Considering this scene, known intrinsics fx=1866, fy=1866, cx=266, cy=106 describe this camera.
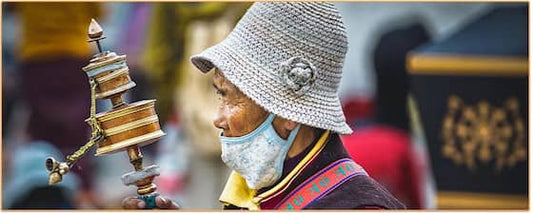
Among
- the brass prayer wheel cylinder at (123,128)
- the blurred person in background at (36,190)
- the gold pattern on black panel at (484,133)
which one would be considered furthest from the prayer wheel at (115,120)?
the gold pattern on black panel at (484,133)

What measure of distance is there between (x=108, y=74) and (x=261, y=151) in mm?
450

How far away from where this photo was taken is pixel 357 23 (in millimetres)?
9742

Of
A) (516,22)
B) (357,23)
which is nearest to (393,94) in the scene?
(357,23)

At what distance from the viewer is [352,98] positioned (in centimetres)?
941

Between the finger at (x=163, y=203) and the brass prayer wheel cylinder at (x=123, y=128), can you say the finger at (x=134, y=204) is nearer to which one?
the finger at (x=163, y=203)

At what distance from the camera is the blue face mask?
461 centimetres

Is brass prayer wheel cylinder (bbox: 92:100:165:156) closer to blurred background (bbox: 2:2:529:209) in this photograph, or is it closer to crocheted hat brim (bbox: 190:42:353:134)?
crocheted hat brim (bbox: 190:42:353:134)

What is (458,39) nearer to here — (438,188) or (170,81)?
(438,188)

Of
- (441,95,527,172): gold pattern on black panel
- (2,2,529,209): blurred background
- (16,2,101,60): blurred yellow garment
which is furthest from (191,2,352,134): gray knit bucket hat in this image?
(16,2,101,60): blurred yellow garment

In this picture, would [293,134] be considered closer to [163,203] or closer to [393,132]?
[163,203]

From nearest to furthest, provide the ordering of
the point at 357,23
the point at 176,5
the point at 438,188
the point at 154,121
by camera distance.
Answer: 1. the point at 154,121
2. the point at 438,188
3. the point at 176,5
4. the point at 357,23

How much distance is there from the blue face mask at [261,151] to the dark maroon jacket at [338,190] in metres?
0.03

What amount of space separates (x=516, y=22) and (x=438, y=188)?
2.36 ft

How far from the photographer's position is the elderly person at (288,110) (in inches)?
178
